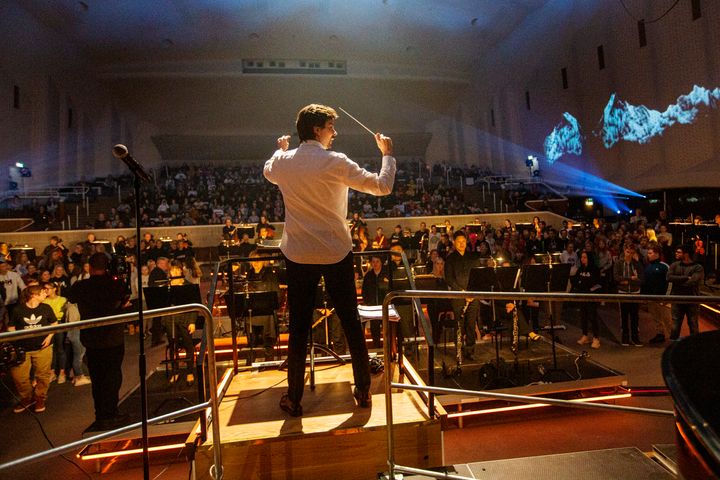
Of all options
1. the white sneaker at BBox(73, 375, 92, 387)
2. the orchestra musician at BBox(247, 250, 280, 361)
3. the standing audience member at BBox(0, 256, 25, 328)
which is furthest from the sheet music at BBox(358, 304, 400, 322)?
the standing audience member at BBox(0, 256, 25, 328)

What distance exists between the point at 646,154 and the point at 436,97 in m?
16.0

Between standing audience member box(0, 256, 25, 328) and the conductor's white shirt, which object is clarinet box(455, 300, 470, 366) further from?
standing audience member box(0, 256, 25, 328)

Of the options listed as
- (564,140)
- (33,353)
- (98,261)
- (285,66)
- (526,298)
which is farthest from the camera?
(285,66)

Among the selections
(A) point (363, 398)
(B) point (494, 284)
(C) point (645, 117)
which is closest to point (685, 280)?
(B) point (494, 284)

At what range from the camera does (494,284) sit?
621 centimetres

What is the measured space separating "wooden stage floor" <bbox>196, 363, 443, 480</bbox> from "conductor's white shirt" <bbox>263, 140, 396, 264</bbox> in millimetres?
933

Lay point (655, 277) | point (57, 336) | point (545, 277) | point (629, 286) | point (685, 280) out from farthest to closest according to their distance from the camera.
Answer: point (629, 286) < point (655, 277) < point (685, 280) < point (57, 336) < point (545, 277)

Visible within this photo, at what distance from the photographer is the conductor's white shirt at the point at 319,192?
2.47 meters

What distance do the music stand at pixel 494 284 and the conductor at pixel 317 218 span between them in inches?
149

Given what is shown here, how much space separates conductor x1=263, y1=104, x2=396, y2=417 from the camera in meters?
2.47

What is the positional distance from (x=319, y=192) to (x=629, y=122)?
18.6 meters

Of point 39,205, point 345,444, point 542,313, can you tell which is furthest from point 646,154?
point 39,205

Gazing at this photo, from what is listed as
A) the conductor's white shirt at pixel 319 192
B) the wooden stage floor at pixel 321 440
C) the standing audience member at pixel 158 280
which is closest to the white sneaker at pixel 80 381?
the standing audience member at pixel 158 280

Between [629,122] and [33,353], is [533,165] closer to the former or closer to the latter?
[629,122]
